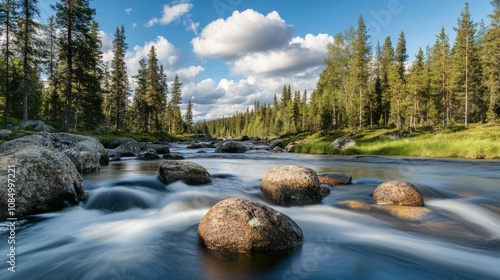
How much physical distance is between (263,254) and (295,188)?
3701mm

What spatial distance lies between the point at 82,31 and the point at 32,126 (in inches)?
444

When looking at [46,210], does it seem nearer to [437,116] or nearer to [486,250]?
[486,250]

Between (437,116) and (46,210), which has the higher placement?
(437,116)

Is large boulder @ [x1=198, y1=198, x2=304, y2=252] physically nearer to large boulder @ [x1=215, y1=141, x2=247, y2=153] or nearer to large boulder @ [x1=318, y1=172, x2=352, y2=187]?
large boulder @ [x1=318, y1=172, x2=352, y2=187]

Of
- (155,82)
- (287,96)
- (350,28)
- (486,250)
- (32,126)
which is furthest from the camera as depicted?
(287,96)

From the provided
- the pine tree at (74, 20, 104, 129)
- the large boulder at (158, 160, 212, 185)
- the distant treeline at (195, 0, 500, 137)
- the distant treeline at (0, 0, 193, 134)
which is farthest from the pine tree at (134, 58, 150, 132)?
the large boulder at (158, 160, 212, 185)

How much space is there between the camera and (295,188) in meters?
7.73

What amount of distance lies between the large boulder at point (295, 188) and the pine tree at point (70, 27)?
87.9 ft

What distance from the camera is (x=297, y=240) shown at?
15.6ft

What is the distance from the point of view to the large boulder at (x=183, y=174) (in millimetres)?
9821

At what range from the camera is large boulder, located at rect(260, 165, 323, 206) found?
7633 mm

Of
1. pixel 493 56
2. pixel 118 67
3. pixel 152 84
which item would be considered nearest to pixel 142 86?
pixel 152 84

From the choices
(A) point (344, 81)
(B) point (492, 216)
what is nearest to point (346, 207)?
(B) point (492, 216)

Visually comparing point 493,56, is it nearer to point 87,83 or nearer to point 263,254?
point 263,254
